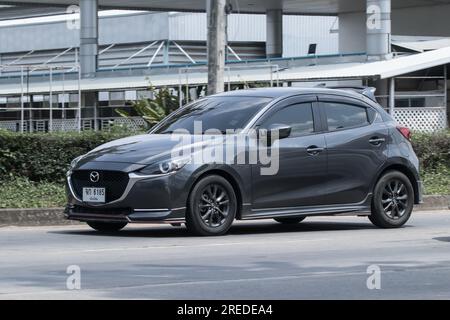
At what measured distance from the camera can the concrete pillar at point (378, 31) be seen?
36875mm

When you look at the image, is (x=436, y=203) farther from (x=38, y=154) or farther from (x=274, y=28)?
(x=274, y=28)

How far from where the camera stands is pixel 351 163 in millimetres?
14352

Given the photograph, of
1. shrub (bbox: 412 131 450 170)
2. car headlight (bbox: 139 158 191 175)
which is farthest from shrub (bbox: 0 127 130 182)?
shrub (bbox: 412 131 450 170)

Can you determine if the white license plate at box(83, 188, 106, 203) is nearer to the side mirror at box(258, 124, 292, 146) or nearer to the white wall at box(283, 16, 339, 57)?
the side mirror at box(258, 124, 292, 146)

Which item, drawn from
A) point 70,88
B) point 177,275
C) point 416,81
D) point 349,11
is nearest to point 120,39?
point 349,11

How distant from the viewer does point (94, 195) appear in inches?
514

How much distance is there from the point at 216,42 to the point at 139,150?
770cm

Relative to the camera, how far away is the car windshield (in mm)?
13695

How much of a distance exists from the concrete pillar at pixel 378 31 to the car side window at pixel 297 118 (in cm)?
2285

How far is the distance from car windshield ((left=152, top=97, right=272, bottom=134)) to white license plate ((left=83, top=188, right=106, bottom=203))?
1.47 m

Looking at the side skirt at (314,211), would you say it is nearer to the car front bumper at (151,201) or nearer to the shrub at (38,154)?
the car front bumper at (151,201)

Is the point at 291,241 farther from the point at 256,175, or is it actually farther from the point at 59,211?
the point at 59,211

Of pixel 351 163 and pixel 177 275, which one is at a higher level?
pixel 351 163
